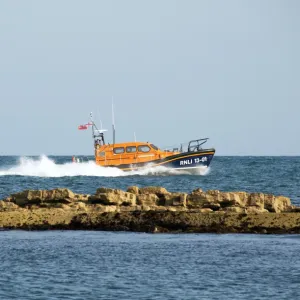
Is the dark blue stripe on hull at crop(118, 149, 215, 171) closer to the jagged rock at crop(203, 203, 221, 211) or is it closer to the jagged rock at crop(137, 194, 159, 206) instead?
the jagged rock at crop(137, 194, 159, 206)

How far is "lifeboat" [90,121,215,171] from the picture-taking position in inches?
2773

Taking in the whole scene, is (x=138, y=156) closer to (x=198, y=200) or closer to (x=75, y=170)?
(x=75, y=170)

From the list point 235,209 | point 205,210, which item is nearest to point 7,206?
point 205,210

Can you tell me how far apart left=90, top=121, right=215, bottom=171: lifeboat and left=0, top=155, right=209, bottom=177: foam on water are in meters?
0.37

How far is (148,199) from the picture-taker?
1390 inches

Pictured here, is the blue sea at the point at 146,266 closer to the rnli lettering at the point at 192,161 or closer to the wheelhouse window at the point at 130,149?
the wheelhouse window at the point at 130,149

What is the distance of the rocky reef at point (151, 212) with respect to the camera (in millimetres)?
31125


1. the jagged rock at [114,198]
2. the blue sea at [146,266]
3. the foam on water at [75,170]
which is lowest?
the blue sea at [146,266]

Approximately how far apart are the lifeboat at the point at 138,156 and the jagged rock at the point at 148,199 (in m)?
34.2

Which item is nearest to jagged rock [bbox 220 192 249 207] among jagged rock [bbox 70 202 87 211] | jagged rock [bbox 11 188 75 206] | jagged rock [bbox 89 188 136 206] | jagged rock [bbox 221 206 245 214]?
jagged rock [bbox 221 206 245 214]

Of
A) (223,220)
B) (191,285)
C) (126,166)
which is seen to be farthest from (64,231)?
(126,166)

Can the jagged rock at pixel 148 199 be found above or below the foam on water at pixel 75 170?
below

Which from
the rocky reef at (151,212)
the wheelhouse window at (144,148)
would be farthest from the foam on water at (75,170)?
the rocky reef at (151,212)

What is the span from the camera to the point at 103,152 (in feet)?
234
